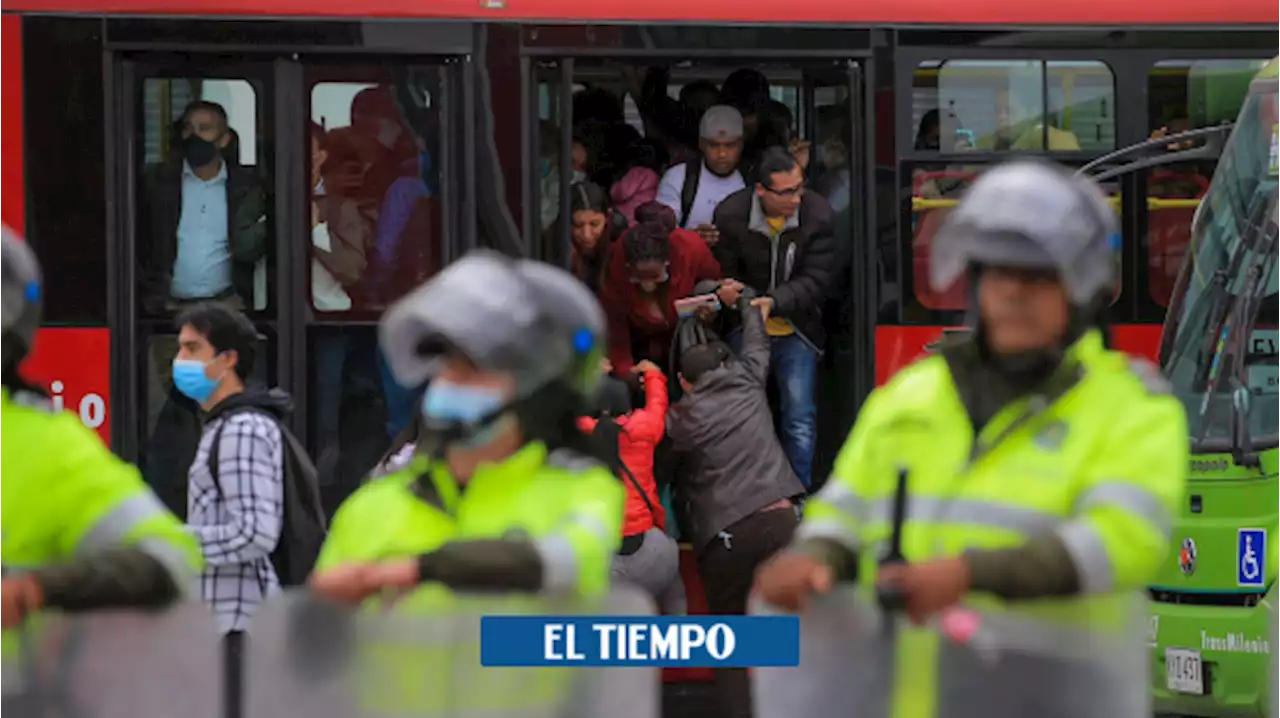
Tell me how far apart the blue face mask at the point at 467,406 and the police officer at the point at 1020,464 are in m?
0.49

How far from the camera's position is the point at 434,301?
3.47 m

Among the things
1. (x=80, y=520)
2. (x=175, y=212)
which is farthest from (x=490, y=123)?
(x=80, y=520)

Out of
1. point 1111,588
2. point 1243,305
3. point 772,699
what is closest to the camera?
point 1111,588

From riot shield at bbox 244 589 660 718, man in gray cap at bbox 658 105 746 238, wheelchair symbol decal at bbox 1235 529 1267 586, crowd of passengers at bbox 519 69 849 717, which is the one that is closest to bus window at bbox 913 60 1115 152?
crowd of passengers at bbox 519 69 849 717

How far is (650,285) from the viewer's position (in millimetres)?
8680

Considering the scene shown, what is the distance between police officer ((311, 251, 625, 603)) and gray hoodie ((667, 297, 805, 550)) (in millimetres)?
4659

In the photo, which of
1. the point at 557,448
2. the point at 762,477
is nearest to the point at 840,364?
the point at 762,477

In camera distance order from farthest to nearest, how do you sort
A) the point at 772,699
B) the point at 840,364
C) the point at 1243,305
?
the point at 840,364
the point at 1243,305
the point at 772,699

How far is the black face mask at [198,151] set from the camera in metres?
8.25

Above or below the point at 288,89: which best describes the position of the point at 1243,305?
below

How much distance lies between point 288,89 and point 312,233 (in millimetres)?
520

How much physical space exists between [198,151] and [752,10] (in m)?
2.06

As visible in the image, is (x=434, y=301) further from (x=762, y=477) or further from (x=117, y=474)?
(x=762, y=477)

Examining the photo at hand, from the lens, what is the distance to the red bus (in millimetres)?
8148
